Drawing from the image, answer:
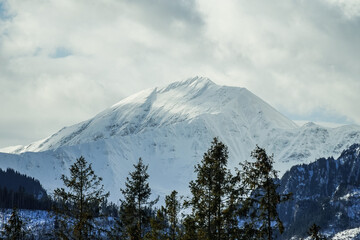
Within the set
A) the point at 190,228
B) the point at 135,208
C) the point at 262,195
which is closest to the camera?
the point at 262,195

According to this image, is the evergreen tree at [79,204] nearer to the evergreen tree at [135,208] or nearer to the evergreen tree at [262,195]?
the evergreen tree at [135,208]

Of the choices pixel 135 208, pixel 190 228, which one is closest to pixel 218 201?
pixel 190 228

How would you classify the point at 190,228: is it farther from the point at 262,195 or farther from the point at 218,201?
the point at 262,195

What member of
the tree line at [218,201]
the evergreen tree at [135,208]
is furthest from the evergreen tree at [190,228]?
the evergreen tree at [135,208]

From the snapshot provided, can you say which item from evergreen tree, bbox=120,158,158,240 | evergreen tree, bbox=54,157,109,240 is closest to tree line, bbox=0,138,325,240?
evergreen tree, bbox=54,157,109,240

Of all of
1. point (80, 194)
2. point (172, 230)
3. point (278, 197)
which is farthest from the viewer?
point (172, 230)

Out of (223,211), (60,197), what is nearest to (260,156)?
(223,211)

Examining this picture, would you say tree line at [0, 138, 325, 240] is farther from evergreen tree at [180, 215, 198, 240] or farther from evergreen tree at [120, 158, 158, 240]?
evergreen tree at [120, 158, 158, 240]

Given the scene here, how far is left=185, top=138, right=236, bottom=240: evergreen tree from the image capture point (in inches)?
1641

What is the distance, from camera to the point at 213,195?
4219 centimetres

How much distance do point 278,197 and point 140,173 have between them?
50.7ft

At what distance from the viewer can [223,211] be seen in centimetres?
4156

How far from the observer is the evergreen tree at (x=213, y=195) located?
1641 inches

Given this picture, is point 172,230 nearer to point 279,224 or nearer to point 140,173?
point 140,173
